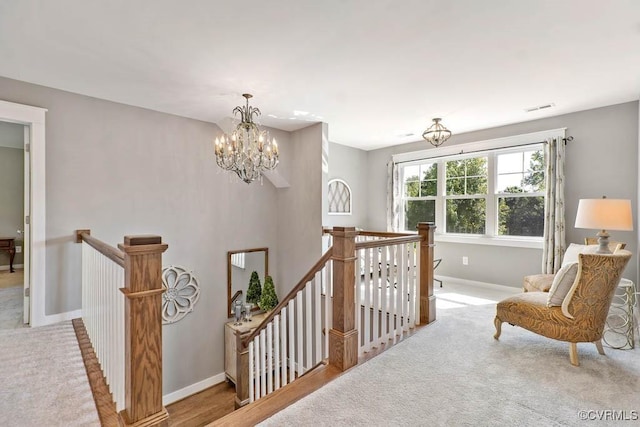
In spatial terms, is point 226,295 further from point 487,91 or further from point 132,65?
point 487,91

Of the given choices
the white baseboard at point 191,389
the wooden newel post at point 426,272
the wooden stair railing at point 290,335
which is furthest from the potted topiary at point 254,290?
the wooden newel post at point 426,272

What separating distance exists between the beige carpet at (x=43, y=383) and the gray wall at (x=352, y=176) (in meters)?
4.18

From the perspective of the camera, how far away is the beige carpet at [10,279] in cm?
456

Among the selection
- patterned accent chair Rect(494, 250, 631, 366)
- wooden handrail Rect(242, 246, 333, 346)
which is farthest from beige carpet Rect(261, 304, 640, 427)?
wooden handrail Rect(242, 246, 333, 346)

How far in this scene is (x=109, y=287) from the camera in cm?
178

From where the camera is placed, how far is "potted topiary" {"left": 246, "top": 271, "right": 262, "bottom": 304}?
194 inches

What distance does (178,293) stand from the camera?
420cm

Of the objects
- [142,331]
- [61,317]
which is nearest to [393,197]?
[142,331]

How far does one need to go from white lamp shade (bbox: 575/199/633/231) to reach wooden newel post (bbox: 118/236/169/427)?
12.3ft

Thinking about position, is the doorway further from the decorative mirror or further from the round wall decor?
the decorative mirror

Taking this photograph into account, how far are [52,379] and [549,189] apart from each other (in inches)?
221

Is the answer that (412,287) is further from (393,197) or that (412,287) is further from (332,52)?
(393,197)

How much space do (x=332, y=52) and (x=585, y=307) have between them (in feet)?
9.27

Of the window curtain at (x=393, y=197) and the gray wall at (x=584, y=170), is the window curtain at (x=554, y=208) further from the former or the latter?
the window curtain at (x=393, y=197)
